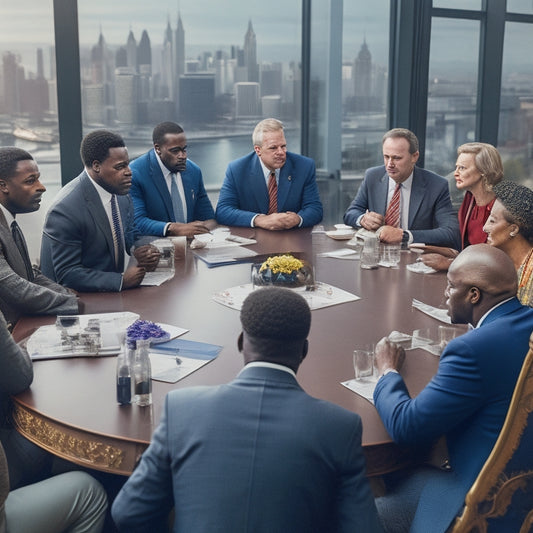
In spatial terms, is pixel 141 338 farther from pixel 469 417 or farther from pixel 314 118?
pixel 314 118

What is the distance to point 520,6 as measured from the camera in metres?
7.36

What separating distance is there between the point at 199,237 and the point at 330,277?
44.1 inches

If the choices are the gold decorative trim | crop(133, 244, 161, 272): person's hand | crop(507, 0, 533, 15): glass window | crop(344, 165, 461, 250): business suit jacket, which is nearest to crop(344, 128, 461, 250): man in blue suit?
crop(344, 165, 461, 250): business suit jacket

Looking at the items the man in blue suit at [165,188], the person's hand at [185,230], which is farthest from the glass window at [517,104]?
the person's hand at [185,230]

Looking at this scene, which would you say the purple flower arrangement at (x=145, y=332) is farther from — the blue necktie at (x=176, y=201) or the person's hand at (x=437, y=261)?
the blue necktie at (x=176, y=201)

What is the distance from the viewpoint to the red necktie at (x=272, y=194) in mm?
5387

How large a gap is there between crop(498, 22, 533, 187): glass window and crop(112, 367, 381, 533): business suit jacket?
6.37 meters

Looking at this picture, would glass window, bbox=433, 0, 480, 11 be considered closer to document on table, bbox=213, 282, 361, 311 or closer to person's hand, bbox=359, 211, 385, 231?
person's hand, bbox=359, 211, 385, 231

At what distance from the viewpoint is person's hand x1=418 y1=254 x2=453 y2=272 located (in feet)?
13.3

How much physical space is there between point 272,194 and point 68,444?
337 centimetres

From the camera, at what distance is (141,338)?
2.84 metres

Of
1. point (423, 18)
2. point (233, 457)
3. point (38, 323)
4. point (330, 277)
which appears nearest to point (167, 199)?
point (330, 277)

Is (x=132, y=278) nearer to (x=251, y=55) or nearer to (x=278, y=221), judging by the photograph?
(x=278, y=221)

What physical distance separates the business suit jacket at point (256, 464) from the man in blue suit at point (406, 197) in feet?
10.6
